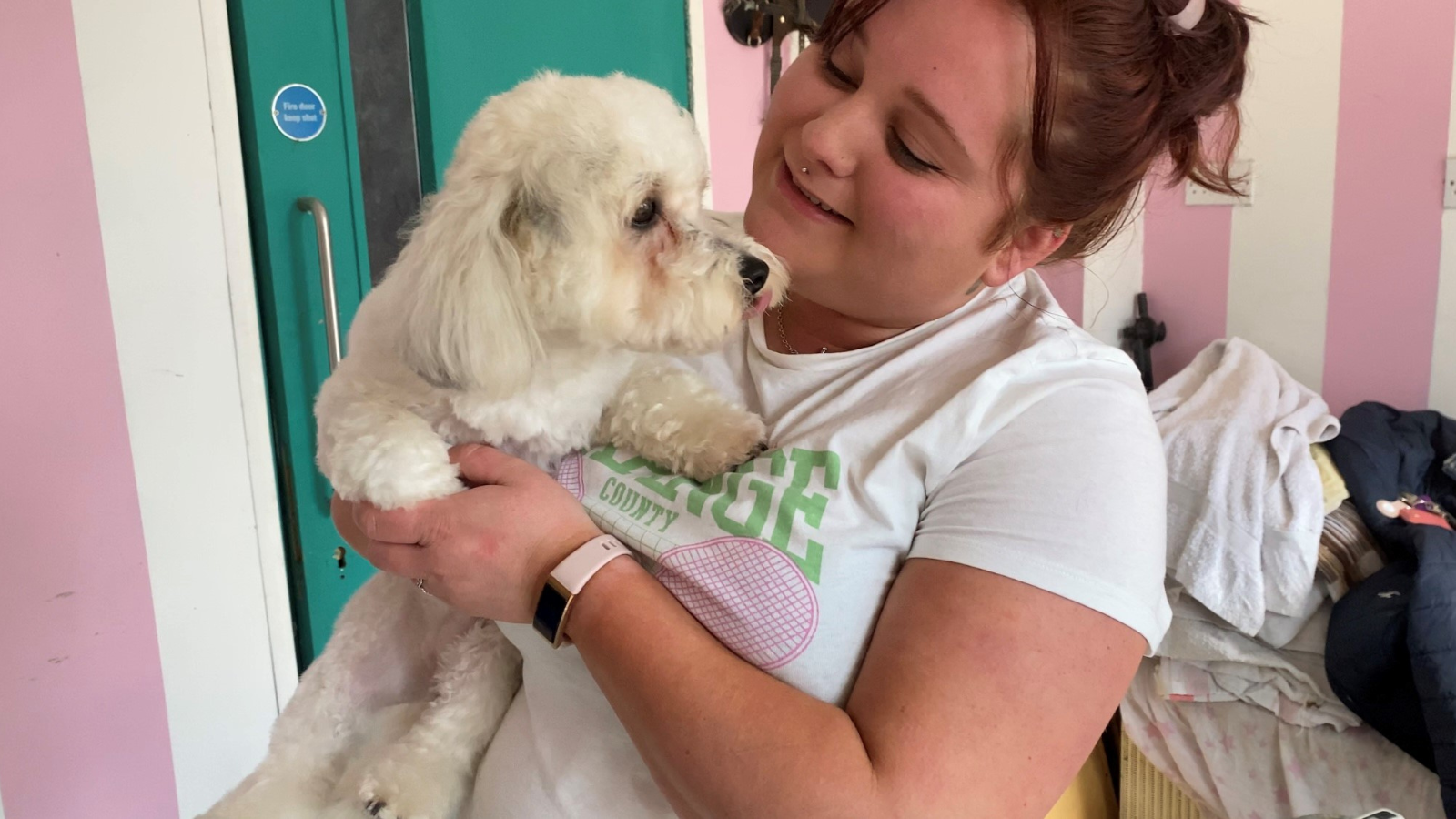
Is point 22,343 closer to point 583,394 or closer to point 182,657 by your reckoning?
point 182,657

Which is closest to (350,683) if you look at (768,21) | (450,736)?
(450,736)

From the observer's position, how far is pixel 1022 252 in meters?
0.99

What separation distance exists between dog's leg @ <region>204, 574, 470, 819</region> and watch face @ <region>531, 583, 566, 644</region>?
329 mm

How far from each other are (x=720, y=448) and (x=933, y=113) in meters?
0.39

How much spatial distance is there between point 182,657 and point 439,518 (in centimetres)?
113

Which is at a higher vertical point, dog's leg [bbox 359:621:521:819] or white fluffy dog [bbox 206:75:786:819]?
white fluffy dog [bbox 206:75:786:819]

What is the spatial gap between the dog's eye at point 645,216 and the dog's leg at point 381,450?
0.31 meters

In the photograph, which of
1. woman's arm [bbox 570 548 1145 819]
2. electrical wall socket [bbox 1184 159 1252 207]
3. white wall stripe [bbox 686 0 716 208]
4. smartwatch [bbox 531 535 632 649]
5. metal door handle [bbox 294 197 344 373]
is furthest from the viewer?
electrical wall socket [bbox 1184 159 1252 207]

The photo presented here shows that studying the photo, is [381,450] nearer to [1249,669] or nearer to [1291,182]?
[1249,669]

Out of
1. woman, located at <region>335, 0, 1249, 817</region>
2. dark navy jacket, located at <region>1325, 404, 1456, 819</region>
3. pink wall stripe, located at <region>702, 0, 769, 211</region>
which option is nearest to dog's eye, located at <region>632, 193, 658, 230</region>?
woman, located at <region>335, 0, 1249, 817</region>

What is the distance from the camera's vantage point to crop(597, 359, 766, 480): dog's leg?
913mm

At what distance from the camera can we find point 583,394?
1.01 m

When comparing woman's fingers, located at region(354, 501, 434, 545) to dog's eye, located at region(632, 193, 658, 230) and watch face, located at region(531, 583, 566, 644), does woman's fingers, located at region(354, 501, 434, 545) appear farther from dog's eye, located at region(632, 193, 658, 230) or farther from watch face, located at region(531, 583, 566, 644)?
dog's eye, located at region(632, 193, 658, 230)

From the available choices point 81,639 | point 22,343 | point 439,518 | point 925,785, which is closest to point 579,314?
point 439,518
